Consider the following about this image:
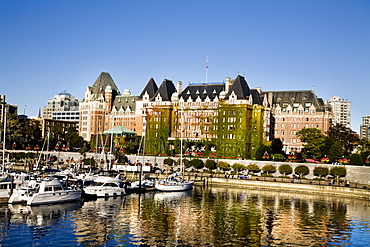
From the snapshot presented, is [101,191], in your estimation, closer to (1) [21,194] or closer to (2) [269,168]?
(1) [21,194]

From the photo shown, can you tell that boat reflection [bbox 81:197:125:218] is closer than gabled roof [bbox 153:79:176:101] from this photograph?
Yes

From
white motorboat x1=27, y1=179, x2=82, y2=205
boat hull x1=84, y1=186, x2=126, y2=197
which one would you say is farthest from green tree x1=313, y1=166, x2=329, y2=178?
white motorboat x1=27, y1=179, x2=82, y2=205

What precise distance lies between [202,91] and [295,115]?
27.2 meters

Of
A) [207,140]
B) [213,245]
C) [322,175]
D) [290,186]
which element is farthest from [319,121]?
[213,245]

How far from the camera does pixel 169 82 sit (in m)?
141

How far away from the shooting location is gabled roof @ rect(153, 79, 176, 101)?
137 metres

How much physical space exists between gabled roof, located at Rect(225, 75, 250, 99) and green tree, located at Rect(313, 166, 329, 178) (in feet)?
117

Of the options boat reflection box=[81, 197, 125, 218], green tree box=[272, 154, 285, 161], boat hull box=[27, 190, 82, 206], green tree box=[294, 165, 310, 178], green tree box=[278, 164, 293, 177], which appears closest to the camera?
boat reflection box=[81, 197, 125, 218]

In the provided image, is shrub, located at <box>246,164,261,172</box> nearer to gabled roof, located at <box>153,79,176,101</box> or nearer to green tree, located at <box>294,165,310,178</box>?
green tree, located at <box>294,165,310,178</box>

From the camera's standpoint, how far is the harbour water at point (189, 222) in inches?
1601

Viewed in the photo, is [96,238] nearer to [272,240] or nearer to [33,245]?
[33,245]

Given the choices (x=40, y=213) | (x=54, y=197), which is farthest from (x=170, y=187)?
(x=40, y=213)

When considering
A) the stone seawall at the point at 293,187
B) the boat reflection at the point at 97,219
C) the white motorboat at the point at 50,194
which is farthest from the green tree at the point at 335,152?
the white motorboat at the point at 50,194

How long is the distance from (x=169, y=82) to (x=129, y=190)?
72.5 m
